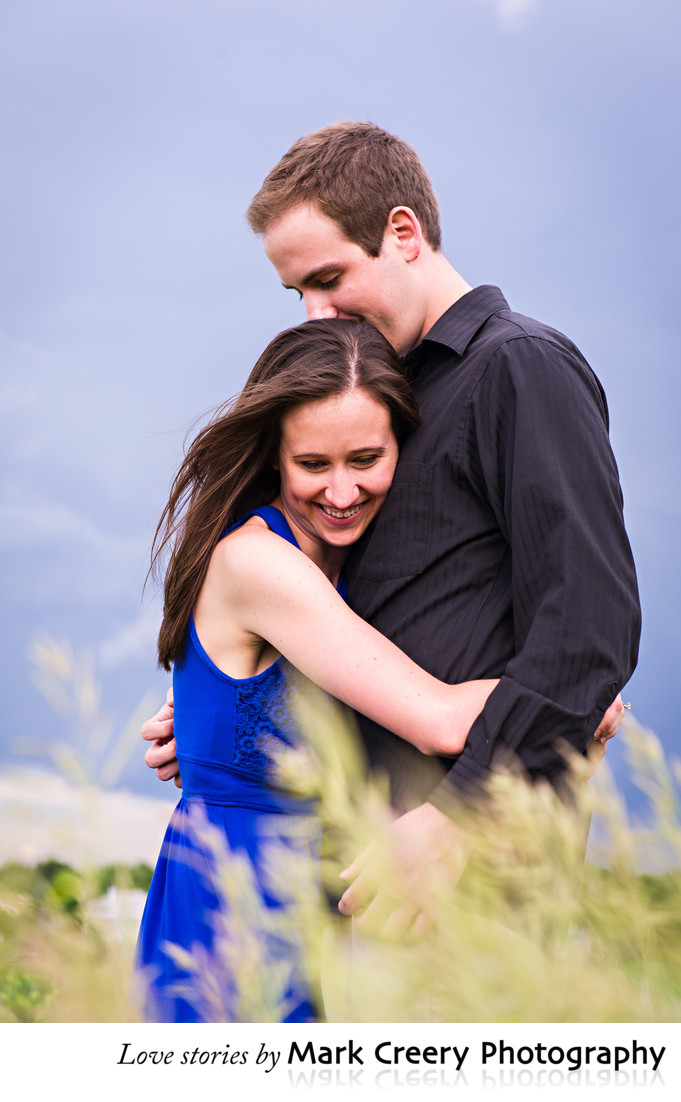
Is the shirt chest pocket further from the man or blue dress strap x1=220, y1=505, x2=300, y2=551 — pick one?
blue dress strap x1=220, y1=505, x2=300, y2=551

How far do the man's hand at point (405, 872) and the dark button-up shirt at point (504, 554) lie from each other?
0.07m

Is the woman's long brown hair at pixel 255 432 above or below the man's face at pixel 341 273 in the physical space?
below

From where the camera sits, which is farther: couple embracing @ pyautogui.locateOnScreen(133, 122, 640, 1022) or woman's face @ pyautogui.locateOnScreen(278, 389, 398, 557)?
woman's face @ pyautogui.locateOnScreen(278, 389, 398, 557)

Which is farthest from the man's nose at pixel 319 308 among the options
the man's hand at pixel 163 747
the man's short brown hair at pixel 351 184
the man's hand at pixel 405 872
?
the man's hand at pixel 405 872

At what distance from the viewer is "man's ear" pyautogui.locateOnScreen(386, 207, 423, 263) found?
2.45 metres

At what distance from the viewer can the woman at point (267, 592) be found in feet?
6.64

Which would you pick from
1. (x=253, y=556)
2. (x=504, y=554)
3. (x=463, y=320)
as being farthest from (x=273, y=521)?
(x=463, y=320)

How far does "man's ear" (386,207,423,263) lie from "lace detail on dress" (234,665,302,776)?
1124 millimetres

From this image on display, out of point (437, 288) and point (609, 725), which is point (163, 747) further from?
point (437, 288)

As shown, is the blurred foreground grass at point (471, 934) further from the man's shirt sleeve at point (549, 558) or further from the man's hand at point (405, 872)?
the man's shirt sleeve at point (549, 558)

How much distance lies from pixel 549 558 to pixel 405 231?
104cm

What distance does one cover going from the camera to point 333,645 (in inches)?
78.2

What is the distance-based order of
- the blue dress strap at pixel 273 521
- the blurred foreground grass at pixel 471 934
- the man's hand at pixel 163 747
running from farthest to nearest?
1. the man's hand at pixel 163 747
2. the blue dress strap at pixel 273 521
3. the blurred foreground grass at pixel 471 934

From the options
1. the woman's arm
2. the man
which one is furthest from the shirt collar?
the woman's arm
